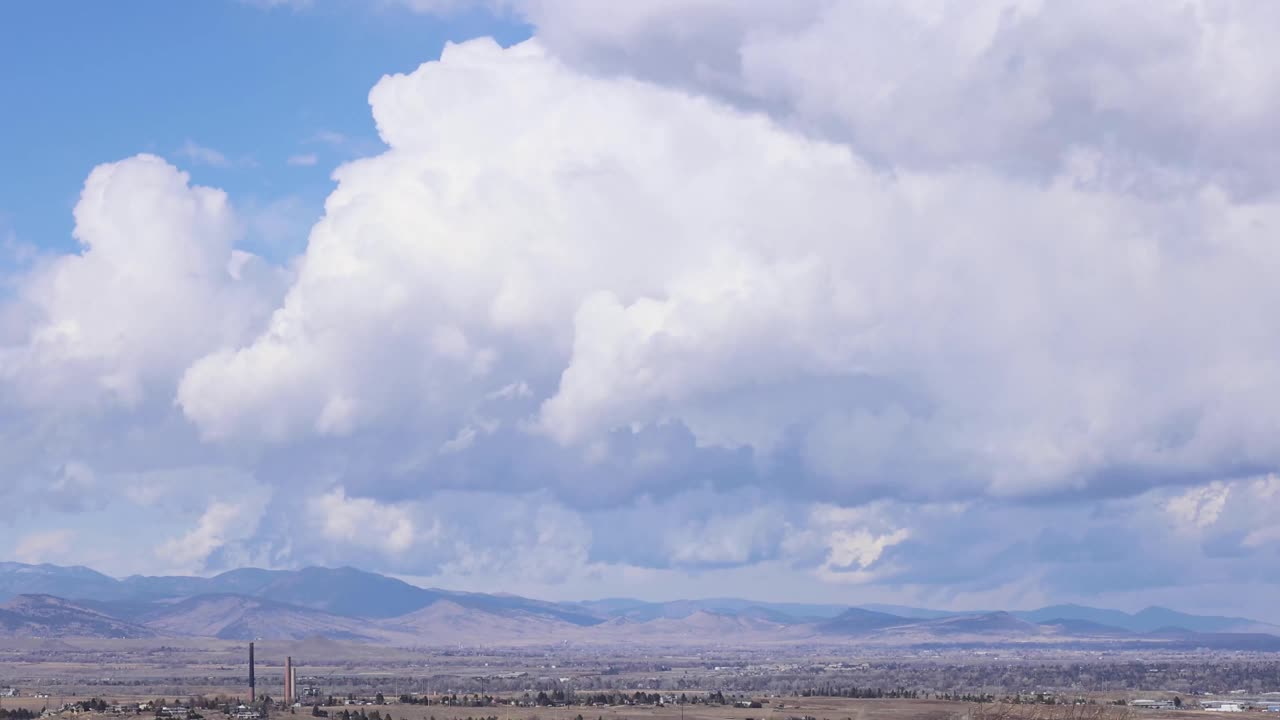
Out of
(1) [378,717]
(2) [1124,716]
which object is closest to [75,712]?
(1) [378,717]

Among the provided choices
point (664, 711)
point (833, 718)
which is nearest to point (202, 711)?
point (664, 711)

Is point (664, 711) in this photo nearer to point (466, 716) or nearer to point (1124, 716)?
point (466, 716)

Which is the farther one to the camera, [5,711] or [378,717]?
[5,711]

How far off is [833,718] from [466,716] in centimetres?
4218

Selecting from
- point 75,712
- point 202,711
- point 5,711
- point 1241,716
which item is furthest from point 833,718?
point 5,711

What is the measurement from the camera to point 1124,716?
170250 mm

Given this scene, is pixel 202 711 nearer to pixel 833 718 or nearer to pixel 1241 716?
pixel 833 718

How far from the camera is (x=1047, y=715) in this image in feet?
552

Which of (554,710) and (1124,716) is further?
(554,710)

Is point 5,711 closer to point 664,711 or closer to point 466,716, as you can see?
point 466,716

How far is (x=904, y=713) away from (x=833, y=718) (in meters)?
12.8

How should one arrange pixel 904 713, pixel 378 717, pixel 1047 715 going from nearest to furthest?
pixel 1047 715, pixel 378 717, pixel 904 713

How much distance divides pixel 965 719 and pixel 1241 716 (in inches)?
1898

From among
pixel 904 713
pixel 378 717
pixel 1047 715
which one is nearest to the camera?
pixel 1047 715
